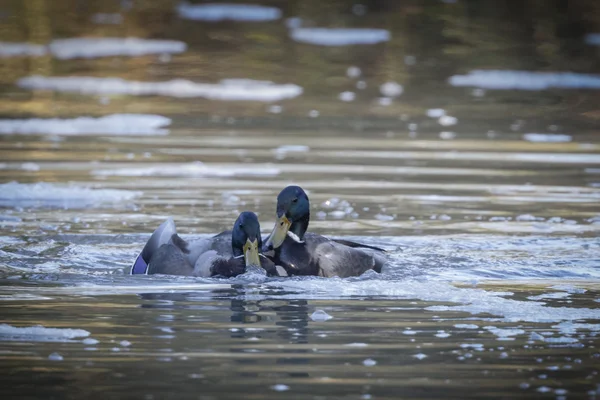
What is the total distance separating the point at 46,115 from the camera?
1833 cm

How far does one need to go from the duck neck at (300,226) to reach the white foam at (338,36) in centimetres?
1639

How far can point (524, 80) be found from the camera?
22844 mm

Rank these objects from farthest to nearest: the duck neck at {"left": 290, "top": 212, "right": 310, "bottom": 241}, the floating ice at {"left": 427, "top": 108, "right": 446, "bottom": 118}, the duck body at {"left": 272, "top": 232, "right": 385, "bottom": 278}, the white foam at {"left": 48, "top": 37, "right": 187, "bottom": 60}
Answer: the white foam at {"left": 48, "top": 37, "right": 187, "bottom": 60}
the floating ice at {"left": 427, "top": 108, "right": 446, "bottom": 118}
the duck neck at {"left": 290, "top": 212, "right": 310, "bottom": 241}
the duck body at {"left": 272, "top": 232, "right": 385, "bottom": 278}

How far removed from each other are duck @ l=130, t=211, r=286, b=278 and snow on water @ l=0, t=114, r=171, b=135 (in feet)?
25.7

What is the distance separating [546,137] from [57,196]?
7.74 metres

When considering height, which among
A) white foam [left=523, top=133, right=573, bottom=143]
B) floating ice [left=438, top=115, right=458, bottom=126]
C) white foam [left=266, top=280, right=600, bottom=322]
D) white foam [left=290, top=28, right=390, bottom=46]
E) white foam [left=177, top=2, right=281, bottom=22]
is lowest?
white foam [left=266, top=280, right=600, bottom=322]

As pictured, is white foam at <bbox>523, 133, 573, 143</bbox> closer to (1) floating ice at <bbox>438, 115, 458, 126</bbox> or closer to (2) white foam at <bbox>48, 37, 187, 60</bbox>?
(1) floating ice at <bbox>438, 115, 458, 126</bbox>

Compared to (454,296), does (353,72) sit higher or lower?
higher

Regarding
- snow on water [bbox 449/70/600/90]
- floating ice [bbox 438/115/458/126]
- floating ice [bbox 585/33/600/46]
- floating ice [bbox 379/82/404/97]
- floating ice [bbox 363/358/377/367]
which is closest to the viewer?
floating ice [bbox 363/358/377/367]

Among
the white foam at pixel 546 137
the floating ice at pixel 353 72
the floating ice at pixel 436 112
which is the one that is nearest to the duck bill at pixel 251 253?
the white foam at pixel 546 137

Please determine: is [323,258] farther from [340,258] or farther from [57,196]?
[57,196]

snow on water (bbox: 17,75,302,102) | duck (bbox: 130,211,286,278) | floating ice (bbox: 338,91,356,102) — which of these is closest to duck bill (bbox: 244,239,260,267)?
duck (bbox: 130,211,286,278)

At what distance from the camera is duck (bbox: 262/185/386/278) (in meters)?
9.09

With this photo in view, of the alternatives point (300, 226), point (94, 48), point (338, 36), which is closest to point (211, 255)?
point (300, 226)
